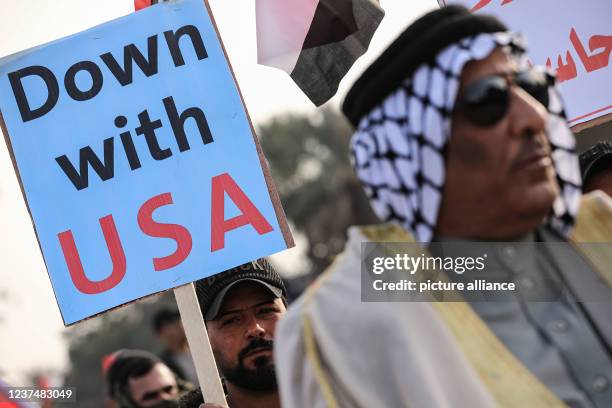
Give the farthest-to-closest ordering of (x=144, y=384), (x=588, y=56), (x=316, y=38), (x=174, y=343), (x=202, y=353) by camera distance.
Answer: (x=174, y=343) → (x=144, y=384) → (x=588, y=56) → (x=316, y=38) → (x=202, y=353)

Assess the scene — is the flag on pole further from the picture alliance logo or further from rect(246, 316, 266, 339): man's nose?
the picture alliance logo

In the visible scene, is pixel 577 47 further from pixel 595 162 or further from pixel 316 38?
pixel 316 38

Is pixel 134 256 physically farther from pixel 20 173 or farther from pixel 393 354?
pixel 393 354

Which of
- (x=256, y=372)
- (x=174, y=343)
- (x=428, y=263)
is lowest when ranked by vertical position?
(x=174, y=343)

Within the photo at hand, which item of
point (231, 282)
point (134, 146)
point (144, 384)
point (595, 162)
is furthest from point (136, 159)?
point (144, 384)

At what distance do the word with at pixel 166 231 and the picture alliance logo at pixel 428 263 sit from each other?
1825 millimetres

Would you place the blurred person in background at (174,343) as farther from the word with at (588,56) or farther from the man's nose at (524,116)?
the man's nose at (524,116)

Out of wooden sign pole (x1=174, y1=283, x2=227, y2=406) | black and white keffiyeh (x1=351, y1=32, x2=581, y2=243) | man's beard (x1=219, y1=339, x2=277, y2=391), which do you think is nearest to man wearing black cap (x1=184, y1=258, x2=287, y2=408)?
man's beard (x1=219, y1=339, x2=277, y2=391)

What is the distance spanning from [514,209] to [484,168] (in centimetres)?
12

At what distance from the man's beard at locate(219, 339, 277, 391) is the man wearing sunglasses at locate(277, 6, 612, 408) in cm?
194

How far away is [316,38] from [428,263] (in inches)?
94.0

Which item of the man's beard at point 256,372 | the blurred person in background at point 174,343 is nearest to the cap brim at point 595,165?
the man's beard at point 256,372

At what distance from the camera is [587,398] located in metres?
2.57

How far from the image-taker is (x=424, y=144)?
2600 millimetres
